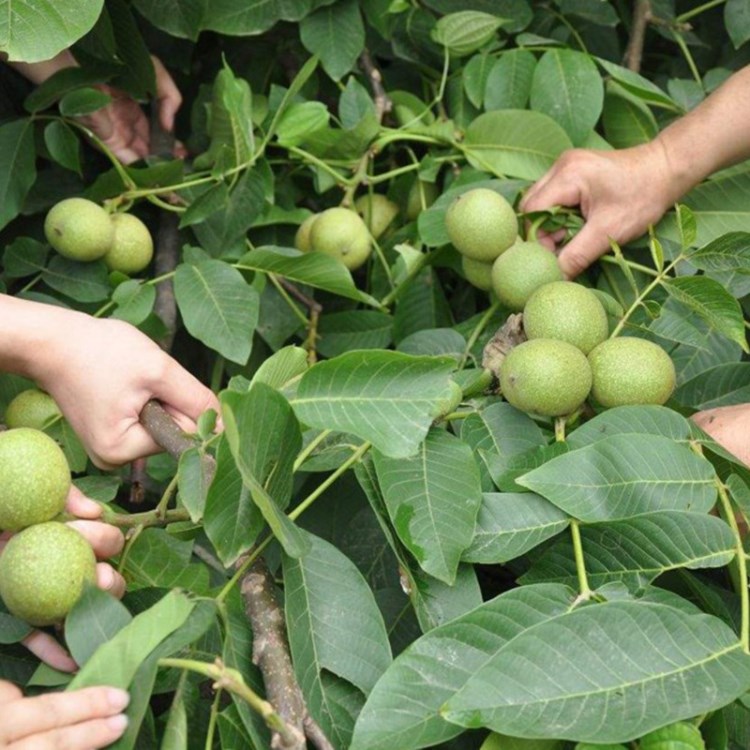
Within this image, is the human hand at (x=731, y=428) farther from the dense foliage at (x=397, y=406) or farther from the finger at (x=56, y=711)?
the finger at (x=56, y=711)

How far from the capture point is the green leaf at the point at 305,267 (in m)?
1.66

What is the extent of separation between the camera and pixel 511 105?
196cm

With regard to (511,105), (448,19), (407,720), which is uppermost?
(448,19)

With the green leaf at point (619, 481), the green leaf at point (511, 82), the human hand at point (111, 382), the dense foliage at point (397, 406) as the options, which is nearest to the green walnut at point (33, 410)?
the dense foliage at point (397, 406)

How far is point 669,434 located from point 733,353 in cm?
44

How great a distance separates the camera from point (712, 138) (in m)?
1.75

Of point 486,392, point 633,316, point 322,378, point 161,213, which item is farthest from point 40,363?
point 633,316

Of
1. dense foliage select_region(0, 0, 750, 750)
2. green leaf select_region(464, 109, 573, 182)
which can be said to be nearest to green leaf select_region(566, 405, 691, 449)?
dense foliage select_region(0, 0, 750, 750)

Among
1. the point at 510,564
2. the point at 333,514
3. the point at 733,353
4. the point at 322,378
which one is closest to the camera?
the point at 322,378

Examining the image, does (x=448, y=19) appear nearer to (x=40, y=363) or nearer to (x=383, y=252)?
(x=383, y=252)

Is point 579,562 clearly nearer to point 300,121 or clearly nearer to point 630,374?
point 630,374

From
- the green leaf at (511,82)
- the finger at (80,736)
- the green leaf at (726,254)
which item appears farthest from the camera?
the green leaf at (511,82)

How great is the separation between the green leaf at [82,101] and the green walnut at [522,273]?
0.79m

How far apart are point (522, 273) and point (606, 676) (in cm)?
Result: 77
